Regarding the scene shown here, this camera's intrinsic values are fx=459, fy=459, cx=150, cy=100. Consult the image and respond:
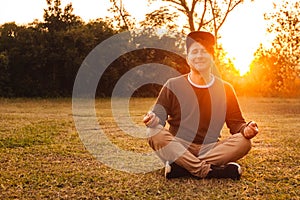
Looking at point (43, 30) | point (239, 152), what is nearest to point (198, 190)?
point (239, 152)

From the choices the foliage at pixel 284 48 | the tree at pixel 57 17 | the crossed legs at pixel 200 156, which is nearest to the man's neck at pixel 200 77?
the crossed legs at pixel 200 156

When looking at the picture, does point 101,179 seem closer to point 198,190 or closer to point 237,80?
point 198,190

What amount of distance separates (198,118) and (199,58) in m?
0.52

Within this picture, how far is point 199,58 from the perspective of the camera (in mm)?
3949

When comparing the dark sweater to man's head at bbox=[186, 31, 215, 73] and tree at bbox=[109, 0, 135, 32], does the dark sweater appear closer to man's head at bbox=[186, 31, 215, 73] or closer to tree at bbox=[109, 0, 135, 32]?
man's head at bbox=[186, 31, 215, 73]

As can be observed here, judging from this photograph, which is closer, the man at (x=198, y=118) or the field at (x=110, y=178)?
the field at (x=110, y=178)

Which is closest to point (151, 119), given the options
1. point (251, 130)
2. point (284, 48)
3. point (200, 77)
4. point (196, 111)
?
point (196, 111)

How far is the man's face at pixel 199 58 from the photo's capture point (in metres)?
3.95

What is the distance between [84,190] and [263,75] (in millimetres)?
26687

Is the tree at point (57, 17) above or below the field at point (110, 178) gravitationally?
above

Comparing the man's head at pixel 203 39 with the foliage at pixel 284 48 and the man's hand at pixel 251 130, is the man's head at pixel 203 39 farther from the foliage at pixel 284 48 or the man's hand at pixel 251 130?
the foliage at pixel 284 48

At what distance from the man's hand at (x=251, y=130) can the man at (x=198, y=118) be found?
78mm

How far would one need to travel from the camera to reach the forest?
21.8 metres

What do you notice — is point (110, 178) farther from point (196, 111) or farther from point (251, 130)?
point (251, 130)
